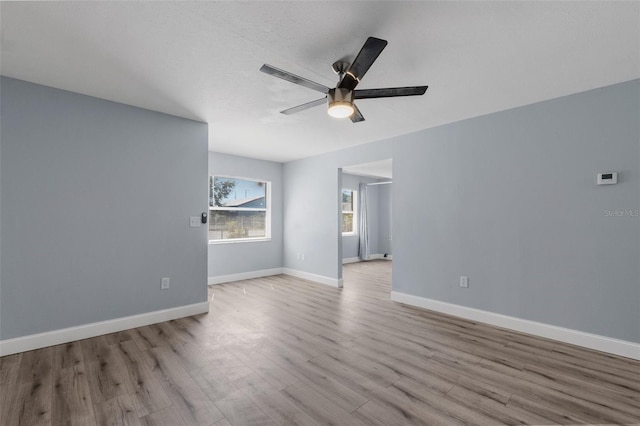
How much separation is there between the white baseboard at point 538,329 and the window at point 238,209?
342 centimetres

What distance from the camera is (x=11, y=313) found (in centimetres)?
261

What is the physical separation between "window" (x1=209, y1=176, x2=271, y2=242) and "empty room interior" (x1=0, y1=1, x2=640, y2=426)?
4.26ft

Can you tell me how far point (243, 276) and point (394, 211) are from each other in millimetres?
3239

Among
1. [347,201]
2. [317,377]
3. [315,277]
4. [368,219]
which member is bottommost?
[317,377]

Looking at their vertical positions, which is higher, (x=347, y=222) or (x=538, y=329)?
(x=347, y=222)

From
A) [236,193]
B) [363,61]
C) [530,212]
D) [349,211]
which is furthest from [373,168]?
[363,61]

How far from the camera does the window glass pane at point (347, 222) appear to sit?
27.2 feet

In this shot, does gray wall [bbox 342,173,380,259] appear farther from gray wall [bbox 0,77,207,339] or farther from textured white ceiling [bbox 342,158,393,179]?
gray wall [bbox 0,77,207,339]

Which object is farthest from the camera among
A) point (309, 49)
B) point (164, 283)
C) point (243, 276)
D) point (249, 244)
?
point (249, 244)

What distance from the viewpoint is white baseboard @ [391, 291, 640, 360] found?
2592 millimetres

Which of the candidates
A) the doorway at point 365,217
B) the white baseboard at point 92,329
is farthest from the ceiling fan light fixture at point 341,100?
the doorway at point 365,217

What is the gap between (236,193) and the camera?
580cm

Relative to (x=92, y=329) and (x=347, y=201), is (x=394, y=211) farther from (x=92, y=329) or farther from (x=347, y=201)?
(x=347, y=201)

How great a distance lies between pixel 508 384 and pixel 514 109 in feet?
9.20
